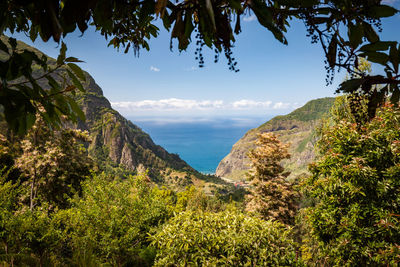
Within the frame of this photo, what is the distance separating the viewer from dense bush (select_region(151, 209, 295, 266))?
3330mm

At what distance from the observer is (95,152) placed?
331ft

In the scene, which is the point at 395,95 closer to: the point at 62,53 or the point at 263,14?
the point at 263,14

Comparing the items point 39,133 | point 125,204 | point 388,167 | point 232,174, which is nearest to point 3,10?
point 388,167

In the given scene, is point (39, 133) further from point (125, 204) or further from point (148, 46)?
point (148, 46)

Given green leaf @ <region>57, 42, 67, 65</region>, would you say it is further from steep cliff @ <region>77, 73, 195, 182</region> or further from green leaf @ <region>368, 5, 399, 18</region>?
steep cliff @ <region>77, 73, 195, 182</region>

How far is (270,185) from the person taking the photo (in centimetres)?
1305

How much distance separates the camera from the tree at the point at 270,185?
12711 millimetres

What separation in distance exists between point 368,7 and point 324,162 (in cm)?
483

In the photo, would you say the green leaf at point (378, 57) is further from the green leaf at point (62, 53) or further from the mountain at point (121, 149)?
the mountain at point (121, 149)

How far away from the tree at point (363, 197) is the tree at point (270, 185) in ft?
27.1

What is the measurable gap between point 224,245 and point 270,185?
10581 millimetres

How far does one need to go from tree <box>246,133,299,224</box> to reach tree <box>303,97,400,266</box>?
8274 mm

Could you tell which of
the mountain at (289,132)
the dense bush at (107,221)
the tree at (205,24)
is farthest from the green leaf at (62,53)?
the mountain at (289,132)

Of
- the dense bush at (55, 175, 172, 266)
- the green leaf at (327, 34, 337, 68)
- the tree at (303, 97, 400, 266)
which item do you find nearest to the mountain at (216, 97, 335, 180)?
the dense bush at (55, 175, 172, 266)
